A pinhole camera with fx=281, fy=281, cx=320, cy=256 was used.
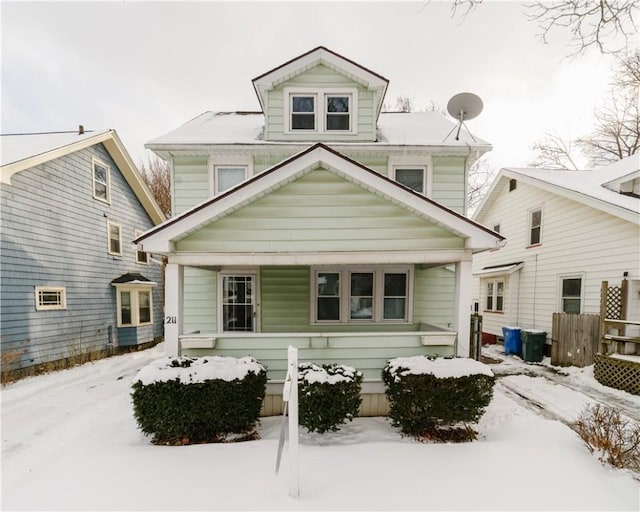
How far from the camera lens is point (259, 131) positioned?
8570mm

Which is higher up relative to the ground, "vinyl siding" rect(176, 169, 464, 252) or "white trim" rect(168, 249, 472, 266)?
"vinyl siding" rect(176, 169, 464, 252)

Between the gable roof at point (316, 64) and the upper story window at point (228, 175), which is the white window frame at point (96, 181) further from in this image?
the gable roof at point (316, 64)

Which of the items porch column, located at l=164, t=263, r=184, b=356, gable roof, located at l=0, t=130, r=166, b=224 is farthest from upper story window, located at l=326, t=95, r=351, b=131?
gable roof, located at l=0, t=130, r=166, b=224

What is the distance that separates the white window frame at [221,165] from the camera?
7744mm

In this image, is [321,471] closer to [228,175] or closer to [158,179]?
[228,175]

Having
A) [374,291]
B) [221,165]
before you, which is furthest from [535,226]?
[221,165]

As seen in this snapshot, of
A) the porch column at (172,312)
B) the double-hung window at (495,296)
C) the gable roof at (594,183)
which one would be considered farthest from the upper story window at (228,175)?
the double-hung window at (495,296)

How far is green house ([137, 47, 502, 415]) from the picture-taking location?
5020 mm

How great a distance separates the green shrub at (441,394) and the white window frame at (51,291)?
10.8 metres

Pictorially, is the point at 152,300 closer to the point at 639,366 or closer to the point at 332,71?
the point at 332,71

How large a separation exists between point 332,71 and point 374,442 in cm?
885

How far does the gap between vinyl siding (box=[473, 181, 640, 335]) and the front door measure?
1047 cm

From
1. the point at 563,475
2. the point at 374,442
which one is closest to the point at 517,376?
the point at 563,475

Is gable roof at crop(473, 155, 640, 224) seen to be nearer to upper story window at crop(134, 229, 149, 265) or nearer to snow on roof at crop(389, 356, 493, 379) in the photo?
snow on roof at crop(389, 356, 493, 379)
